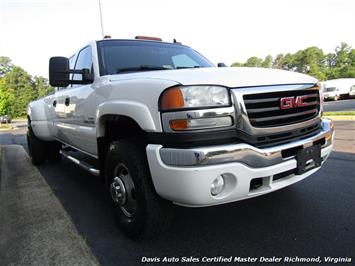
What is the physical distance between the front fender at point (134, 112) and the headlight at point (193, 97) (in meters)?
0.14

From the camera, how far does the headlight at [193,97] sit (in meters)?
2.11

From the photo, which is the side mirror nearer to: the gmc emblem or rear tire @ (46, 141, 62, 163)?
the gmc emblem

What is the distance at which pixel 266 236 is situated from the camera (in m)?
2.60

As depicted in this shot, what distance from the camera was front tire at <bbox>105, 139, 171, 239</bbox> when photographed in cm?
239

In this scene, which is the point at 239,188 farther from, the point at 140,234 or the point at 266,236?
the point at 140,234

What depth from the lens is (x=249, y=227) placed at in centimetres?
278

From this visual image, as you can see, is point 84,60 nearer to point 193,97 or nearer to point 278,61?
point 193,97

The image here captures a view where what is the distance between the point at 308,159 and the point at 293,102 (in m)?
0.47

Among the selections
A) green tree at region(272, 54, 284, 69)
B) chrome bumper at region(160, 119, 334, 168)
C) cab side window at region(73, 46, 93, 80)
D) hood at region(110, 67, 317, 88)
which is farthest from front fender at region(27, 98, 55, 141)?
green tree at region(272, 54, 284, 69)

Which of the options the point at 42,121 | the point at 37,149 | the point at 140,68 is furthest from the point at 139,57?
the point at 37,149

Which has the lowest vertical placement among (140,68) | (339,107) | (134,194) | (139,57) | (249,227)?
(339,107)

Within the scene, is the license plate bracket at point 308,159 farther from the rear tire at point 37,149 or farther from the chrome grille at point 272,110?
the rear tire at point 37,149

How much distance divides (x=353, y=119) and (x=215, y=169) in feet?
38.0

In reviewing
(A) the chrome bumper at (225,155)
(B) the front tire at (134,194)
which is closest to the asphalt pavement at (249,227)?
(B) the front tire at (134,194)
